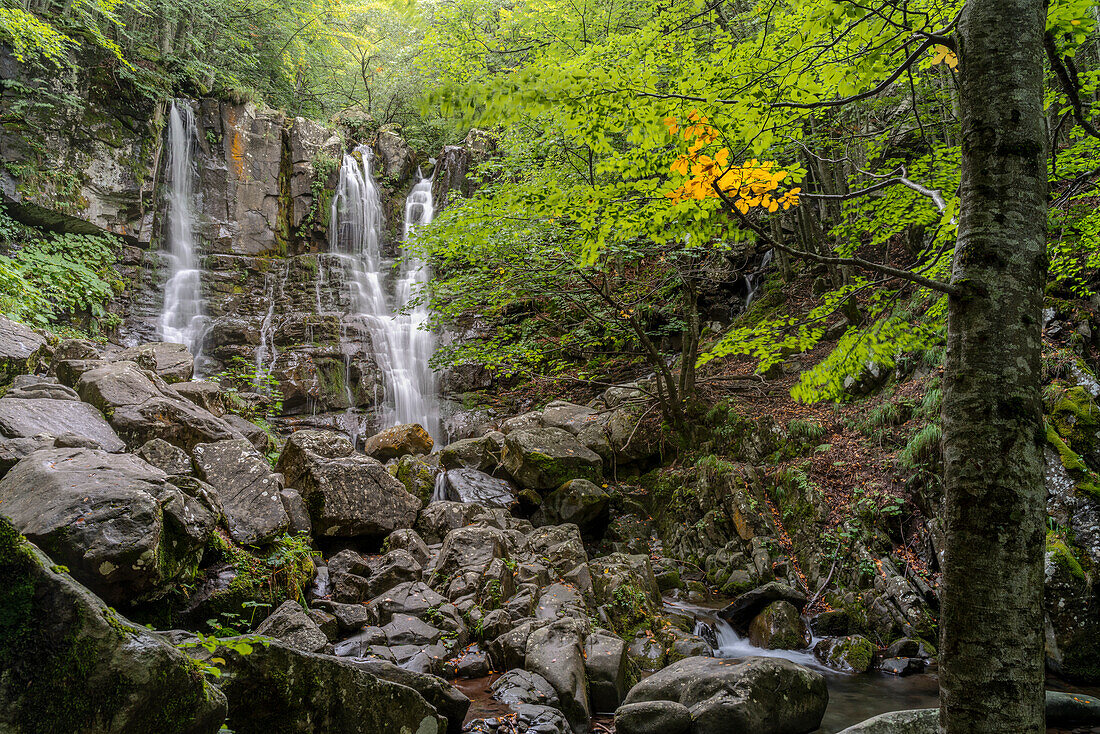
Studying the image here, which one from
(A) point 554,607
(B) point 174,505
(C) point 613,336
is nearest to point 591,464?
(C) point 613,336

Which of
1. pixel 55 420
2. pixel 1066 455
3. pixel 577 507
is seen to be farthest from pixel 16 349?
pixel 1066 455

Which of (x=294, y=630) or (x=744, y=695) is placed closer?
(x=744, y=695)

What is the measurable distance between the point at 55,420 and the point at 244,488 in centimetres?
212

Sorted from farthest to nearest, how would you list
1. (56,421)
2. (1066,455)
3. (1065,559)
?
(56,421) → (1066,455) → (1065,559)

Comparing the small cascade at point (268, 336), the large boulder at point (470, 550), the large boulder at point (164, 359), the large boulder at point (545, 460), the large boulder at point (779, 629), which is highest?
the small cascade at point (268, 336)

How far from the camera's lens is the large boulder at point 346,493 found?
7070 mm

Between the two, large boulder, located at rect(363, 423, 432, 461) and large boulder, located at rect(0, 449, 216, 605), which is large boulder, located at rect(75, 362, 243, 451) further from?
large boulder, located at rect(363, 423, 432, 461)

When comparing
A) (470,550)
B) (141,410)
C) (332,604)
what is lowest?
(332,604)

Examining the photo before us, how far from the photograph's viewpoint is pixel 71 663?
6.38 ft

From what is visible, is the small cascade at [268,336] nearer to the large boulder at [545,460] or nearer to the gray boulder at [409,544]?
the large boulder at [545,460]

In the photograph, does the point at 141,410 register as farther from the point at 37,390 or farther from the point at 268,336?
the point at 268,336

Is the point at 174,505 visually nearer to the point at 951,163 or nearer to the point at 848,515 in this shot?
the point at 848,515

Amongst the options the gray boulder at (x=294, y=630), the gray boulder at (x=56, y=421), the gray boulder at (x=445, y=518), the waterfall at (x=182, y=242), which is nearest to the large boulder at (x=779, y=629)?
the gray boulder at (x=445, y=518)

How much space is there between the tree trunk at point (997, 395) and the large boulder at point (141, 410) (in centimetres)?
784
